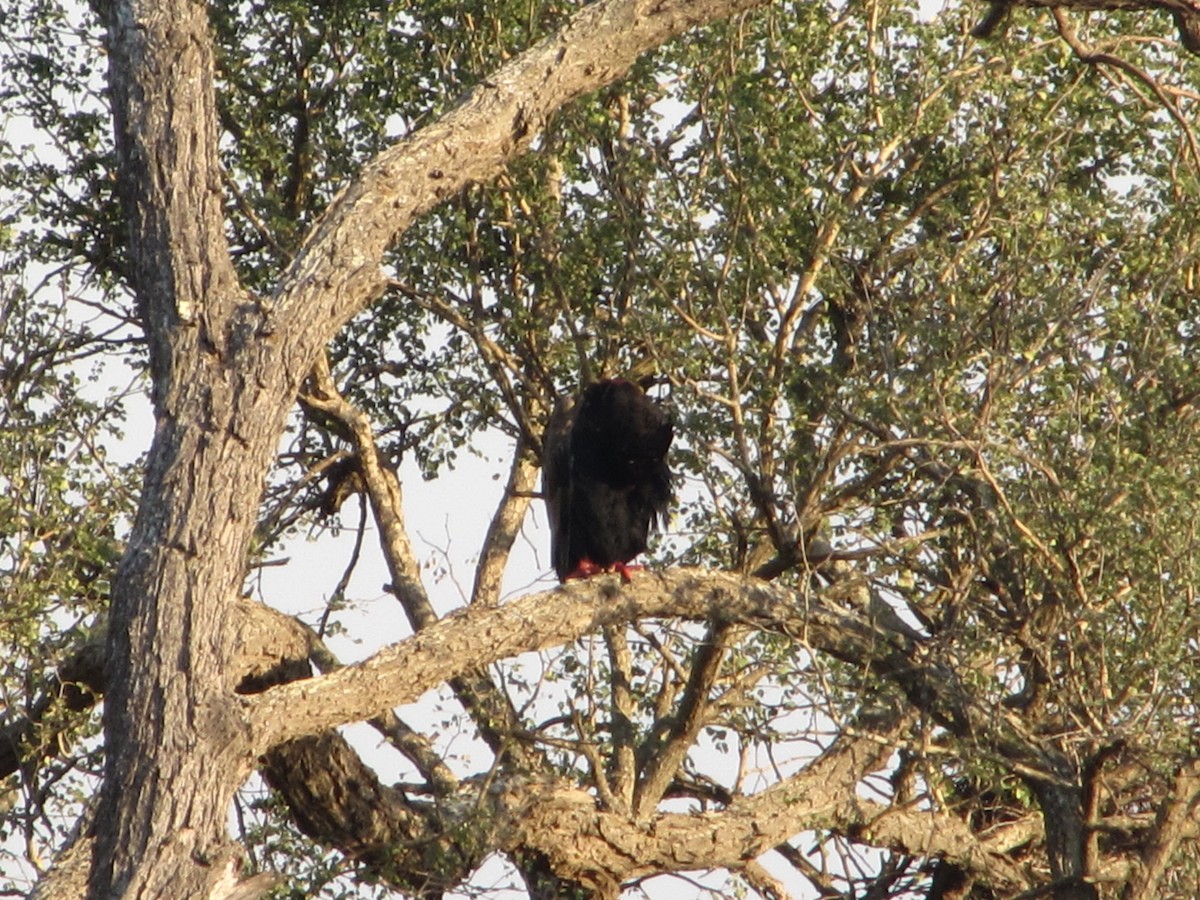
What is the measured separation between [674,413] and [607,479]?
51cm

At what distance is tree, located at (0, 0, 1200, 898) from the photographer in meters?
5.57

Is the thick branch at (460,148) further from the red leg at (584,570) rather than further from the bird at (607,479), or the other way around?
the red leg at (584,570)

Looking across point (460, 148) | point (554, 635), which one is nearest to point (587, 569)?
point (554, 635)

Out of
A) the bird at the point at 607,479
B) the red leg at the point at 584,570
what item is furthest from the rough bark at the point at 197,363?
the red leg at the point at 584,570

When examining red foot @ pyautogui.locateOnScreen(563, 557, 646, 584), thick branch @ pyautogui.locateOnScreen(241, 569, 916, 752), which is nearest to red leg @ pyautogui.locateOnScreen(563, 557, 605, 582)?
red foot @ pyautogui.locateOnScreen(563, 557, 646, 584)

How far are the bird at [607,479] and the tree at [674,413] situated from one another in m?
0.21

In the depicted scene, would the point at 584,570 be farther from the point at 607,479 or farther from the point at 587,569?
the point at 607,479

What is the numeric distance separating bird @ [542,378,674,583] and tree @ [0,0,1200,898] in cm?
21

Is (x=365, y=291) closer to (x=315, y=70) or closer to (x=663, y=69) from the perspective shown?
(x=663, y=69)

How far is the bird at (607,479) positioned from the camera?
7.22 m

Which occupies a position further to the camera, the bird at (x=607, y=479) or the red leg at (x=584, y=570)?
the red leg at (x=584, y=570)

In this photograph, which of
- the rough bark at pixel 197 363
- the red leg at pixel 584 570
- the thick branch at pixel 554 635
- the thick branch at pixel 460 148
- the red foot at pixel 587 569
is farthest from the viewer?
the red leg at pixel 584 570

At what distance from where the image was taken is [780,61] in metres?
7.64

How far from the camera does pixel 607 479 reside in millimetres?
7480
